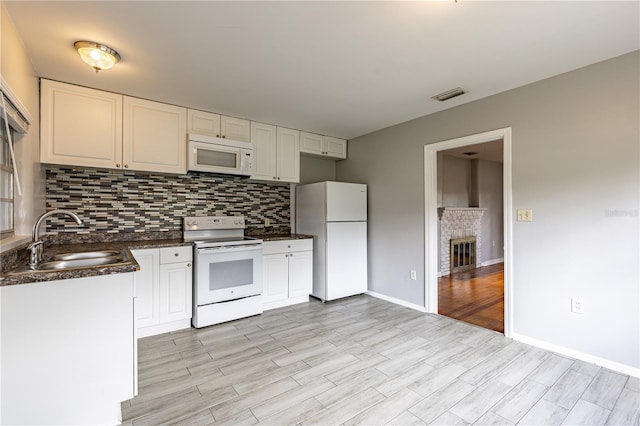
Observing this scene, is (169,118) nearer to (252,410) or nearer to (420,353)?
(252,410)

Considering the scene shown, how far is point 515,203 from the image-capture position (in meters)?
2.77

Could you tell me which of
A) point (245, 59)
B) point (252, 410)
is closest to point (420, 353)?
point (252, 410)

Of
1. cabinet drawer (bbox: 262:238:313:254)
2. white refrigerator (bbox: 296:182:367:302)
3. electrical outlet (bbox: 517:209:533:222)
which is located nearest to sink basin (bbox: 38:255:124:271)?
cabinet drawer (bbox: 262:238:313:254)

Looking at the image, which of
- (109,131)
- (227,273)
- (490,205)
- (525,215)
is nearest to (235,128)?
(109,131)

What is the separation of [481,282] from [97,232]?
5309 millimetres

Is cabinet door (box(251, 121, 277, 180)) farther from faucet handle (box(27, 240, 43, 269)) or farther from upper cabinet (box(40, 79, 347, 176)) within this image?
faucet handle (box(27, 240, 43, 269))

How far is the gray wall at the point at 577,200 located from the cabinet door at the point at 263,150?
218cm

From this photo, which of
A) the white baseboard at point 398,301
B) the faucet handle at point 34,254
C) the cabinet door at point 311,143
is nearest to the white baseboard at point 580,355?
the white baseboard at point 398,301

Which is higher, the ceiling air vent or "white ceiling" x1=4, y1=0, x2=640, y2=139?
"white ceiling" x1=4, y1=0, x2=640, y2=139

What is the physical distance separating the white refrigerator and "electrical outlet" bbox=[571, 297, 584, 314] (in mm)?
2266

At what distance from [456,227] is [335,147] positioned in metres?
3.02

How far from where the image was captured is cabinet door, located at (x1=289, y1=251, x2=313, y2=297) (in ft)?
12.5

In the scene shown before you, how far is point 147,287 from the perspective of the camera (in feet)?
9.35

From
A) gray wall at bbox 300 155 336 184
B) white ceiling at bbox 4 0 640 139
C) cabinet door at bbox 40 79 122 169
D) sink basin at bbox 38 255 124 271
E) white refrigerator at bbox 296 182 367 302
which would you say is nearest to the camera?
white ceiling at bbox 4 0 640 139
